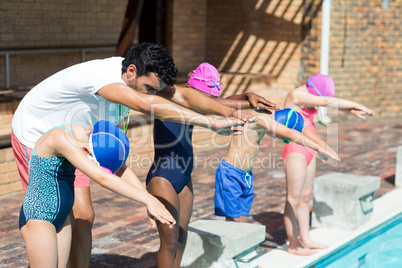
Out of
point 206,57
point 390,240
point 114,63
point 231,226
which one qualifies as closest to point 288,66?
point 206,57

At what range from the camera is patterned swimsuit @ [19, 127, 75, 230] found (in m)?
3.72

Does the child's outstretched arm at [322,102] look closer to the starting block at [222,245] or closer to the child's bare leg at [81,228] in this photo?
the starting block at [222,245]

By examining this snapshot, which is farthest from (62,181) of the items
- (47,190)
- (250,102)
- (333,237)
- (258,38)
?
(258,38)

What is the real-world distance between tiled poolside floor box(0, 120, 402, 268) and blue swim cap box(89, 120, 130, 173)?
221 cm

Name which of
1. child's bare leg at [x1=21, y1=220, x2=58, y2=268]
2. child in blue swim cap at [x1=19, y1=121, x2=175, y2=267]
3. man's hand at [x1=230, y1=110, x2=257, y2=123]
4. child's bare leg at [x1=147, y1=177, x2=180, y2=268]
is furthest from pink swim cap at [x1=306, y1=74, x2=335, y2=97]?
child's bare leg at [x1=21, y1=220, x2=58, y2=268]

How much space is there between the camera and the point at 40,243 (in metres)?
3.67

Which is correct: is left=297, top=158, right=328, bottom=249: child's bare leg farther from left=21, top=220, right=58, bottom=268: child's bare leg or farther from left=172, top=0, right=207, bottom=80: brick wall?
left=172, top=0, right=207, bottom=80: brick wall

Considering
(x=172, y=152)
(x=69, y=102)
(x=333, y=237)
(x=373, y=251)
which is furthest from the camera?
(x=373, y=251)

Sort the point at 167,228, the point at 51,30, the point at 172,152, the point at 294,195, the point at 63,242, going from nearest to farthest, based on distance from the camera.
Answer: the point at 63,242
the point at 167,228
the point at 172,152
the point at 294,195
the point at 51,30

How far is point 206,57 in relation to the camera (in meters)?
14.5

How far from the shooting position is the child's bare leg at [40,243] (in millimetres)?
3672

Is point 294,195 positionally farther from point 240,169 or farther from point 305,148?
point 240,169

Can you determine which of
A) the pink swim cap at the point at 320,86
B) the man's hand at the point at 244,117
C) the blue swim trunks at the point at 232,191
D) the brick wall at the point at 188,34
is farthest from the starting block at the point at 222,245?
the brick wall at the point at 188,34

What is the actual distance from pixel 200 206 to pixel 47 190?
400 centimetres
